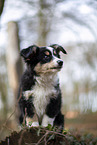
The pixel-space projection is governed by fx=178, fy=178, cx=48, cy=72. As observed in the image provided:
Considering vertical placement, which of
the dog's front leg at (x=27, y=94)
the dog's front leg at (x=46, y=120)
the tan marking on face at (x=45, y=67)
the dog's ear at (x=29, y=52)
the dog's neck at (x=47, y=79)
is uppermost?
the dog's ear at (x=29, y=52)

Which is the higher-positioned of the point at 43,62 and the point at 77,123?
the point at 43,62

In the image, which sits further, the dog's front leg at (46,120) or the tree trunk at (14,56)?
the tree trunk at (14,56)

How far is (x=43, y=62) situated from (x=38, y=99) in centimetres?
74

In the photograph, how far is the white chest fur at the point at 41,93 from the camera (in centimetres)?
350

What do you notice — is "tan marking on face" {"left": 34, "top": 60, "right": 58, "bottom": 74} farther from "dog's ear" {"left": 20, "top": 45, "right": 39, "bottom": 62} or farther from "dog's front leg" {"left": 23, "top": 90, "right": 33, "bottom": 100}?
"dog's front leg" {"left": 23, "top": 90, "right": 33, "bottom": 100}

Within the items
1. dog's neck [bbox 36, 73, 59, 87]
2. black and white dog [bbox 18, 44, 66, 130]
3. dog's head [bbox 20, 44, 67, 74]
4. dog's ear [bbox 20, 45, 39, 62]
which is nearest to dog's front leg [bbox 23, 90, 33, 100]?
black and white dog [bbox 18, 44, 66, 130]

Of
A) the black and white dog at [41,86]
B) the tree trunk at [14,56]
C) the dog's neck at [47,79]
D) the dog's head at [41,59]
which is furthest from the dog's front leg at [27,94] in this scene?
the tree trunk at [14,56]

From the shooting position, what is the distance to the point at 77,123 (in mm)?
11680

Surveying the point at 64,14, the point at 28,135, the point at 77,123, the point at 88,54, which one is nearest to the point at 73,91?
the point at 77,123

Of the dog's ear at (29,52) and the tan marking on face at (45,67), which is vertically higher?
the dog's ear at (29,52)

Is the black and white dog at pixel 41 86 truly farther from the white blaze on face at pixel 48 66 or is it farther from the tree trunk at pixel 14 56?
the tree trunk at pixel 14 56

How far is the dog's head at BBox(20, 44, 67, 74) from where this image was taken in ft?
11.3

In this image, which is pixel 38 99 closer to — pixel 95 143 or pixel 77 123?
pixel 95 143

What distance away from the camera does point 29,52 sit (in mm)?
3455
